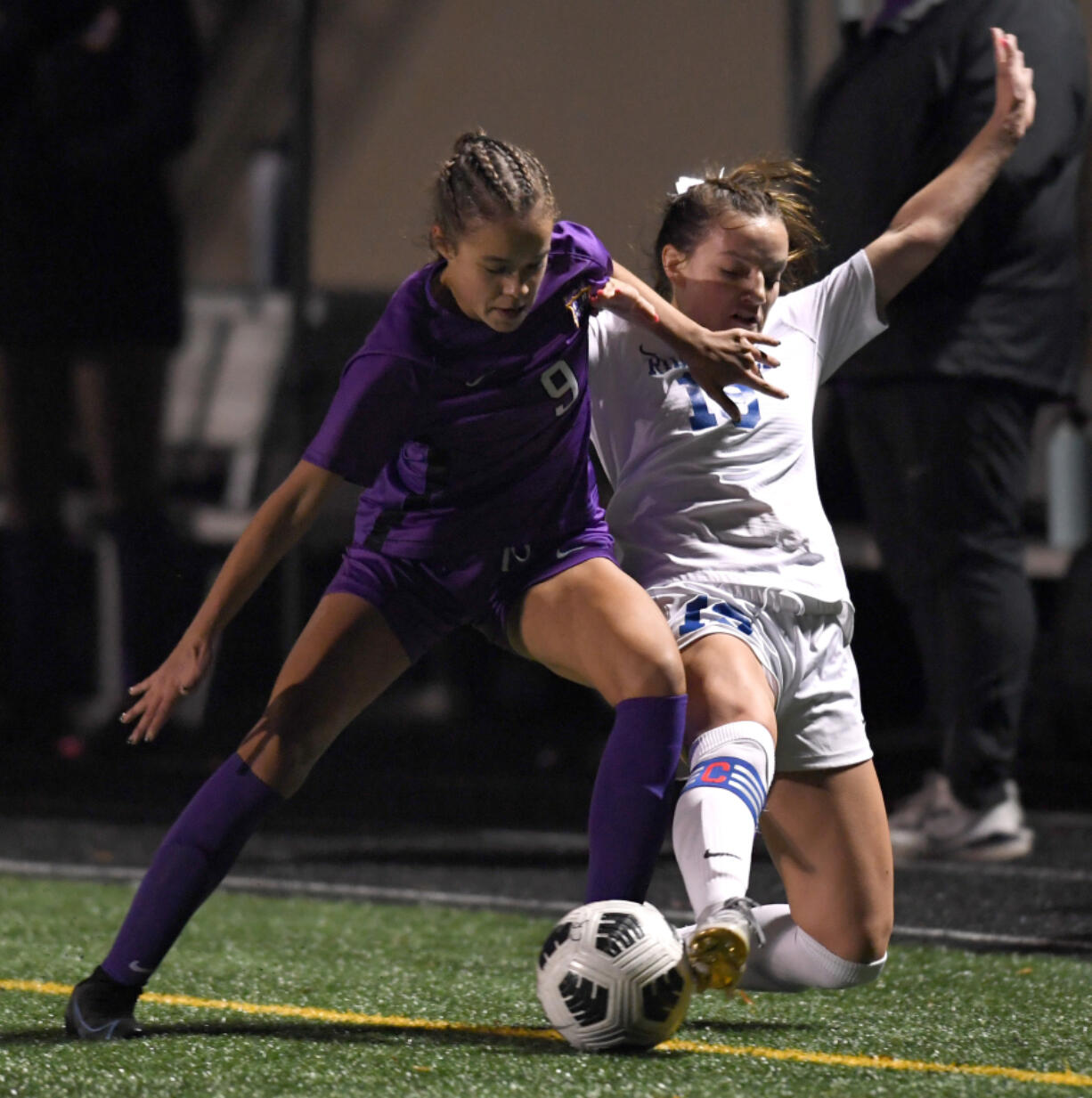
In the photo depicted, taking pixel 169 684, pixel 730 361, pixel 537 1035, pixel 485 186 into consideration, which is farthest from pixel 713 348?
pixel 537 1035

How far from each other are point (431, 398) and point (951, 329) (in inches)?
82.4

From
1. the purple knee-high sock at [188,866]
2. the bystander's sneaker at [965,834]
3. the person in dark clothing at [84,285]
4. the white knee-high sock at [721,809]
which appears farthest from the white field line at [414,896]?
the person in dark clothing at [84,285]

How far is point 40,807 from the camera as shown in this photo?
19.2 feet

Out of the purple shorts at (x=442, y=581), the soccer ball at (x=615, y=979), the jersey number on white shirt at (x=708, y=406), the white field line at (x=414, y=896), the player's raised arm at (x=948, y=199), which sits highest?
the player's raised arm at (x=948, y=199)

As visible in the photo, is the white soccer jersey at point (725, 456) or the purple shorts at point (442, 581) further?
the white soccer jersey at point (725, 456)

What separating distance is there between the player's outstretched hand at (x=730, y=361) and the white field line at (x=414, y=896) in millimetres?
→ 1396

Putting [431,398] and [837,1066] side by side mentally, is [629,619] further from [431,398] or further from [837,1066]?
[837,1066]

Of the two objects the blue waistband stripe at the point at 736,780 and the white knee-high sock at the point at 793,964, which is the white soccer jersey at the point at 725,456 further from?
the white knee-high sock at the point at 793,964

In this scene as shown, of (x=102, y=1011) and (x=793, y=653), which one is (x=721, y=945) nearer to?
(x=793, y=653)

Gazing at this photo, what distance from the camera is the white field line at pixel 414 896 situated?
13.0ft

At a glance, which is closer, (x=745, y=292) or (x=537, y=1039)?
(x=537, y=1039)

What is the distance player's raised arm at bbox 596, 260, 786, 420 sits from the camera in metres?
2.99

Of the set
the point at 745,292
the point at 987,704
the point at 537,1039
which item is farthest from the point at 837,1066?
the point at 987,704

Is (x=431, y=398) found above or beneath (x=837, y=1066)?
above
